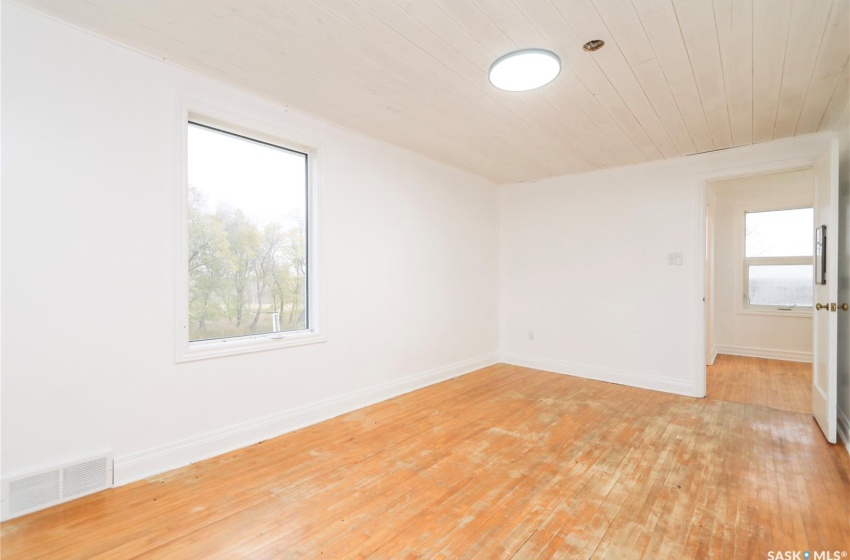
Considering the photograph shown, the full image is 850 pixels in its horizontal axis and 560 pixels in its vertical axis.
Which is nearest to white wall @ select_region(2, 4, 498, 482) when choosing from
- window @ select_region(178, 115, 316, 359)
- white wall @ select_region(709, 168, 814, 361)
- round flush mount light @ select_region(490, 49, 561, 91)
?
window @ select_region(178, 115, 316, 359)

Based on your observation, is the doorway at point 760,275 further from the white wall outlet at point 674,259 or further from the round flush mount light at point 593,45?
the round flush mount light at point 593,45

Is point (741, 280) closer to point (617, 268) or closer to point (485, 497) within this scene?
point (617, 268)

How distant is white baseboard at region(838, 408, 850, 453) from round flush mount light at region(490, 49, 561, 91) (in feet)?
10.4

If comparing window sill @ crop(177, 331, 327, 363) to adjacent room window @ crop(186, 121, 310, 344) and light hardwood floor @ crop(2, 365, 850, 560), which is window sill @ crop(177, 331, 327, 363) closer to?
adjacent room window @ crop(186, 121, 310, 344)

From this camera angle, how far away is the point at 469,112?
119 inches

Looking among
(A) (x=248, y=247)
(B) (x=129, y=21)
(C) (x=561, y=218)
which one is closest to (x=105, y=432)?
(A) (x=248, y=247)

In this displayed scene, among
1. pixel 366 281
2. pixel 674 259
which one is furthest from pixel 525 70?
pixel 674 259

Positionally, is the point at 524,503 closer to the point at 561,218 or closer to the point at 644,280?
the point at 644,280

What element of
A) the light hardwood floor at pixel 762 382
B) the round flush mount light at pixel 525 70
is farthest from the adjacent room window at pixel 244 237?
the light hardwood floor at pixel 762 382

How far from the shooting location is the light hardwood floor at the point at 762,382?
3.78 metres

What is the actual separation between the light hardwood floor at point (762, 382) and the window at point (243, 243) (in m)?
4.31

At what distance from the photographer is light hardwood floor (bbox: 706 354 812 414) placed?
3.78 m

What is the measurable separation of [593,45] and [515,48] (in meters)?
0.42

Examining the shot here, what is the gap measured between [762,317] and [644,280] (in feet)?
9.65
